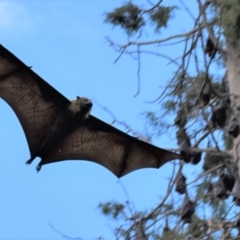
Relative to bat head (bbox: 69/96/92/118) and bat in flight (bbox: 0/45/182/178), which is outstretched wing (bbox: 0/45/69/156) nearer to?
bat in flight (bbox: 0/45/182/178)

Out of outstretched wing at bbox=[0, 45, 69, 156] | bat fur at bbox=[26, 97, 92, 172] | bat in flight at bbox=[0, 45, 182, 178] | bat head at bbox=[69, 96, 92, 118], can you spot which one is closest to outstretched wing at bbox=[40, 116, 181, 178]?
A: bat in flight at bbox=[0, 45, 182, 178]

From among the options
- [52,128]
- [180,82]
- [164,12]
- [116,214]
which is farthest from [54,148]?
[164,12]

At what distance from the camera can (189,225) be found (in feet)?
24.9

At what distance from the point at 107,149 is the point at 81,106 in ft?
3.71

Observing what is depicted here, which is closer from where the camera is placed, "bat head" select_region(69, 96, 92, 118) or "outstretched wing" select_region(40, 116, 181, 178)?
"bat head" select_region(69, 96, 92, 118)

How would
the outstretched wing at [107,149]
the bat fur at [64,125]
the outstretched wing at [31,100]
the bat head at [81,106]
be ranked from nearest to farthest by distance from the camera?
1. the bat head at [81,106]
2. the bat fur at [64,125]
3. the outstretched wing at [31,100]
4. the outstretched wing at [107,149]

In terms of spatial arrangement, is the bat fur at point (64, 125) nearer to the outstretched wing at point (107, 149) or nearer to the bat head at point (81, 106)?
the bat head at point (81, 106)

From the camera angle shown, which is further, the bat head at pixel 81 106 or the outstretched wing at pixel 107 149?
the outstretched wing at pixel 107 149

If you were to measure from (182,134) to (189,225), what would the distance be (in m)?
1.18

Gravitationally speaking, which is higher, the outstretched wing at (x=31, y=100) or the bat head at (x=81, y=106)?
the outstretched wing at (x=31, y=100)

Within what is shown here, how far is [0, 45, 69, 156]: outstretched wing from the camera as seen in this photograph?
7520 mm

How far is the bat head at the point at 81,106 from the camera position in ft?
23.8

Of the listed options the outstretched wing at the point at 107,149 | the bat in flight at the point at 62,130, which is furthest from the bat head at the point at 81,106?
the outstretched wing at the point at 107,149

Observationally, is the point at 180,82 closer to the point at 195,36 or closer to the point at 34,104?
the point at 195,36
